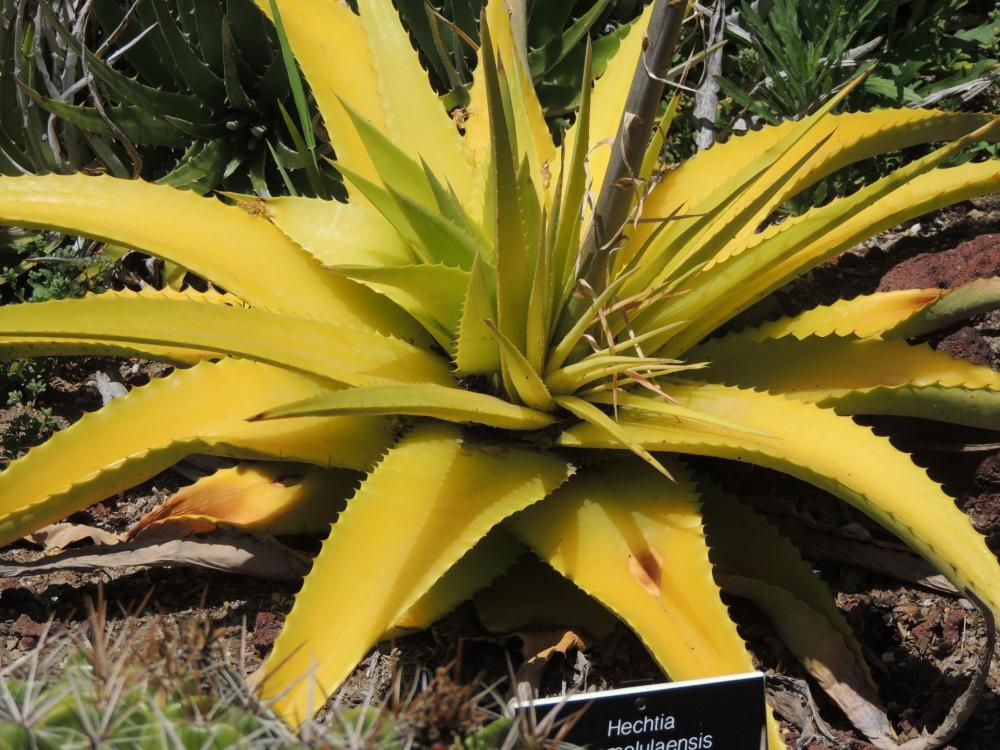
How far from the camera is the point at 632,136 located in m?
1.18

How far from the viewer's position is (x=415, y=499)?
1.25 metres

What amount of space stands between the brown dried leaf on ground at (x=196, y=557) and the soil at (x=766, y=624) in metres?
0.06

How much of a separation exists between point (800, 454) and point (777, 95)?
1.15 metres

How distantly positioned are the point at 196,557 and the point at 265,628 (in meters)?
0.15

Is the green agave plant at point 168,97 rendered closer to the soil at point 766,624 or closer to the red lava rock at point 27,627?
the soil at point 766,624

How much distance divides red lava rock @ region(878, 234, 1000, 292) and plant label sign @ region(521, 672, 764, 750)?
3.43 ft

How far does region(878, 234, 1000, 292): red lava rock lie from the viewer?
1855 millimetres

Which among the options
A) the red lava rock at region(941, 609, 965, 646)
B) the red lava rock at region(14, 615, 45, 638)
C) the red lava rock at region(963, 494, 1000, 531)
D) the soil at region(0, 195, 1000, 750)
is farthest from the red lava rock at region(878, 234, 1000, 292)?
the red lava rock at region(14, 615, 45, 638)

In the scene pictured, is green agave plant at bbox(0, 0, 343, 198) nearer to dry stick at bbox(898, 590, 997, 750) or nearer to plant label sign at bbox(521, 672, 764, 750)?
plant label sign at bbox(521, 672, 764, 750)

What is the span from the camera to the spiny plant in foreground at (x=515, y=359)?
1.18 meters

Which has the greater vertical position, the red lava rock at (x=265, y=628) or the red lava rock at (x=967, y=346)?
the red lava rock at (x=967, y=346)

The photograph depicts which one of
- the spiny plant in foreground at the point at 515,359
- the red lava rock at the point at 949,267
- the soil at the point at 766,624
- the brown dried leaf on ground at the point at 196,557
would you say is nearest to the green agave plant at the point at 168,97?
the spiny plant in foreground at the point at 515,359

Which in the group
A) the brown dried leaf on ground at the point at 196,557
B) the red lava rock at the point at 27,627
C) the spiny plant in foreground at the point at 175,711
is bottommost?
the red lava rock at the point at 27,627

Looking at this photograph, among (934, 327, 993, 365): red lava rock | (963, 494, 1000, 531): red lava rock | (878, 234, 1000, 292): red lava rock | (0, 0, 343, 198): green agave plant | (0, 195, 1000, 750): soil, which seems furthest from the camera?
(0, 0, 343, 198): green agave plant
